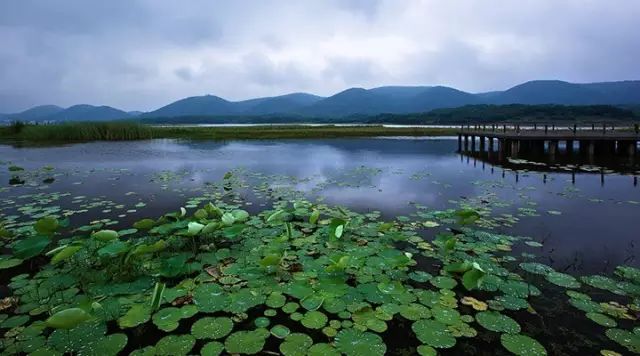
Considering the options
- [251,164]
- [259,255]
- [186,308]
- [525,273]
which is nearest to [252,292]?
[186,308]

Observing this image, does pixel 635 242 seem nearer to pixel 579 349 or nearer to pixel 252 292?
pixel 579 349

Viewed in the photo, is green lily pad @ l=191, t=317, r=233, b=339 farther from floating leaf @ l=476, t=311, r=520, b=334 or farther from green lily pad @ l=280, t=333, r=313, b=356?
floating leaf @ l=476, t=311, r=520, b=334

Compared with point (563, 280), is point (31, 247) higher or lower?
higher

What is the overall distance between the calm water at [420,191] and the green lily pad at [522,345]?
2515 mm

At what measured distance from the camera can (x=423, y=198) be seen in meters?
9.95

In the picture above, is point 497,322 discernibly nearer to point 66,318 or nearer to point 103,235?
point 66,318

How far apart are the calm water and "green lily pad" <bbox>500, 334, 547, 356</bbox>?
2515 millimetres

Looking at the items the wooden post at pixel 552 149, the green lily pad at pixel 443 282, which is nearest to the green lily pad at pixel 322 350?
the green lily pad at pixel 443 282

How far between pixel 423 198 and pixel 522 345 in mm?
6806

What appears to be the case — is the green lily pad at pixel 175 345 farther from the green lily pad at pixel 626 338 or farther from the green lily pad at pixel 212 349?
the green lily pad at pixel 626 338

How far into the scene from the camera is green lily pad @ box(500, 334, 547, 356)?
3193mm

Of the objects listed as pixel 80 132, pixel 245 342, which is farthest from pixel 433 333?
pixel 80 132

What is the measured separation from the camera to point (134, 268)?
485 centimetres

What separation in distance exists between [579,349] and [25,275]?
659 cm
